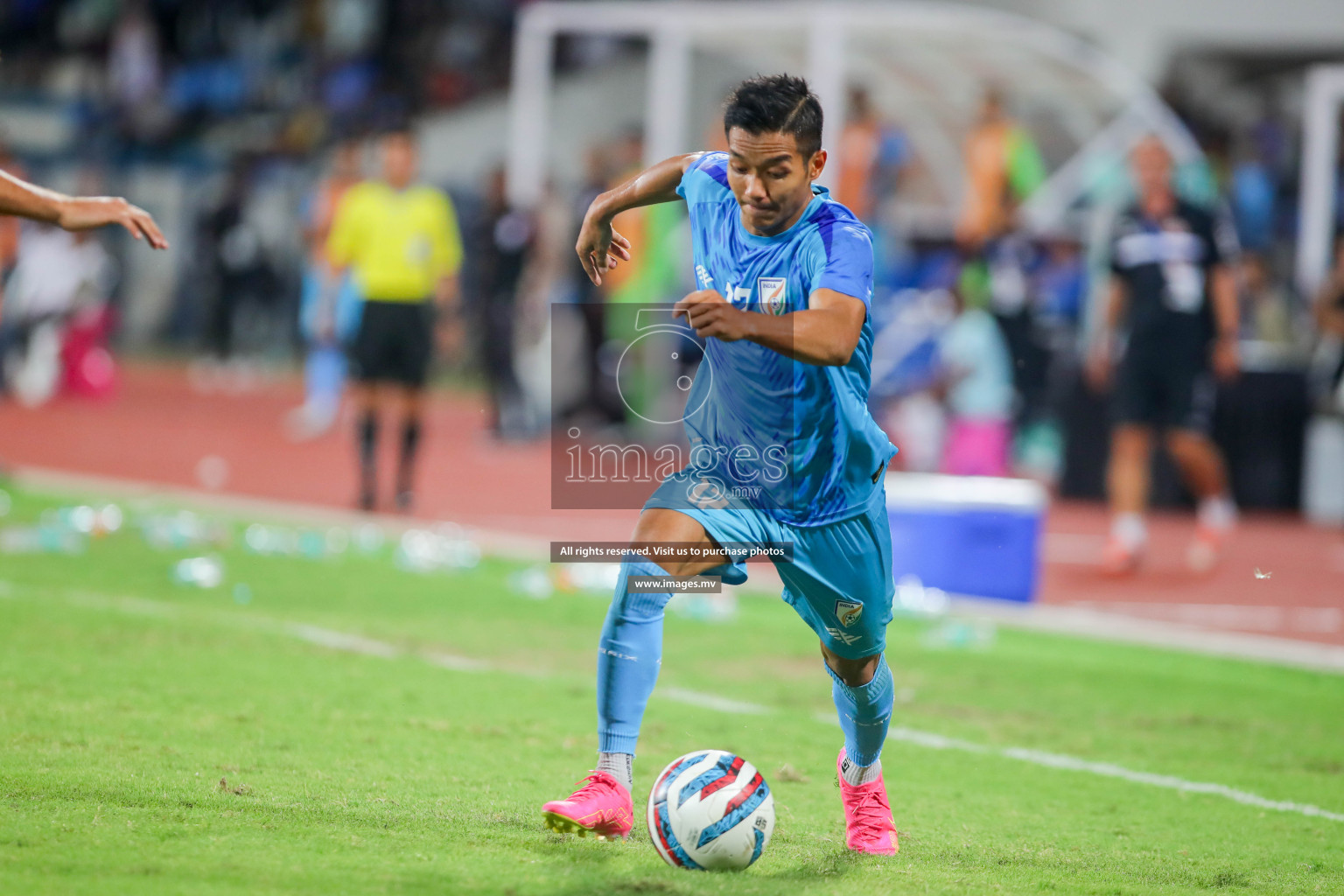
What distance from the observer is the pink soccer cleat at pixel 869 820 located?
4.62 metres

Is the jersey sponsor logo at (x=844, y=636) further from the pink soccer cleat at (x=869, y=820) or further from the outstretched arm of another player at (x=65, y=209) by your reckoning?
the outstretched arm of another player at (x=65, y=209)

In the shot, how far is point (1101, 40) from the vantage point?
25.3m

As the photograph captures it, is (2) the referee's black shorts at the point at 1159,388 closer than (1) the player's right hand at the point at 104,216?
No

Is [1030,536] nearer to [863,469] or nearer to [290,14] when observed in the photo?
[863,469]

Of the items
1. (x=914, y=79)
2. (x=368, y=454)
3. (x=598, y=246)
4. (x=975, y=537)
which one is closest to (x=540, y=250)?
(x=914, y=79)

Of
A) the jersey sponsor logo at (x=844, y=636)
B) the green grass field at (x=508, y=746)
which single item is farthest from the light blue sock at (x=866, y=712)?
the green grass field at (x=508, y=746)

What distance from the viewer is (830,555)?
174 inches

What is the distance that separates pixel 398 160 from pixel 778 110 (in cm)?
788

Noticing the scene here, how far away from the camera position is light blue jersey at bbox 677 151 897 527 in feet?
14.6

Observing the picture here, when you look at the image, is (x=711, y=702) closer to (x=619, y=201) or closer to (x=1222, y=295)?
(x=619, y=201)

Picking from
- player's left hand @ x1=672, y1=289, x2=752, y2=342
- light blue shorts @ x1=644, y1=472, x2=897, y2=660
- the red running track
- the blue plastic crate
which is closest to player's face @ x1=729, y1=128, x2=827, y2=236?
player's left hand @ x1=672, y1=289, x2=752, y2=342

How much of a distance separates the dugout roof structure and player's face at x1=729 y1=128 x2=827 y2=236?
10.5 m

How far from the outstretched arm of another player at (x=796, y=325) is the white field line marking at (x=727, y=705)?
101 inches

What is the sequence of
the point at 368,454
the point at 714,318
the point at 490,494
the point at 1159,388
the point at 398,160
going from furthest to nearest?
the point at 490,494 < the point at 368,454 < the point at 398,160 < the point at 1159,388 < the point at 714,318
